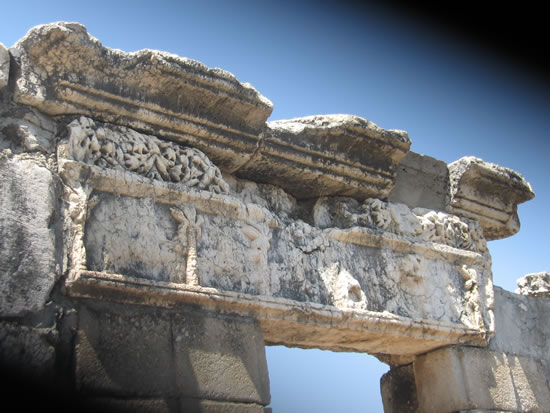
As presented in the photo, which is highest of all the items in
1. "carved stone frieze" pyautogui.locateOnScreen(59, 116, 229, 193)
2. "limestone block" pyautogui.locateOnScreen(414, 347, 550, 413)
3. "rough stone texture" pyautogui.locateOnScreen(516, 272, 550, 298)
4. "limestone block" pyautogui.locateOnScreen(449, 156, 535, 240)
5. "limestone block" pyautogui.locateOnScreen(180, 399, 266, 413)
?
"limestone block" pyautogui.locateOnScreen(449, 156, 535, 240)

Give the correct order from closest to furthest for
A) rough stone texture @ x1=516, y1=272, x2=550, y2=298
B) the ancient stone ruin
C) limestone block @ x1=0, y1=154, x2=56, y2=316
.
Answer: limestone block @ x1=0, y1=154, x2=56, y2=316, the ancient stone ruin, rough stone texture @ x1=516, y1=272, x2=550, y2=298

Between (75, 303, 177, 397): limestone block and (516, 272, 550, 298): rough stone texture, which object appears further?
(516, 272, 550, 298): rough stone texture

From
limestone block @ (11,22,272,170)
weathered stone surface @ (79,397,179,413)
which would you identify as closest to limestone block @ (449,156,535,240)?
limestone block @ (11,22,272,170)

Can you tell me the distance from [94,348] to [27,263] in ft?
1.63

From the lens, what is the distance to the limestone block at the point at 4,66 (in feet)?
11.6

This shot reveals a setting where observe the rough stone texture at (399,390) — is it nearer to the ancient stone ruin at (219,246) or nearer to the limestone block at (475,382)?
the ancient stone ruin at (219,246)

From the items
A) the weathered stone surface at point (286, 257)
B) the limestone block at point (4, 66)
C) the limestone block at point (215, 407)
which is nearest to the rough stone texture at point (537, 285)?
the weathered stone surface at point (286, 257)

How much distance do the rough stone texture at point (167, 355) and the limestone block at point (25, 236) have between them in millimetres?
253

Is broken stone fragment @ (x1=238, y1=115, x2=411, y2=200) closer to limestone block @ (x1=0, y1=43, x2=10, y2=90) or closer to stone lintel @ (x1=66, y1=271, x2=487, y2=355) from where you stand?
stone lintel @ (x1=66, y1=271, x2=487, y2=355)

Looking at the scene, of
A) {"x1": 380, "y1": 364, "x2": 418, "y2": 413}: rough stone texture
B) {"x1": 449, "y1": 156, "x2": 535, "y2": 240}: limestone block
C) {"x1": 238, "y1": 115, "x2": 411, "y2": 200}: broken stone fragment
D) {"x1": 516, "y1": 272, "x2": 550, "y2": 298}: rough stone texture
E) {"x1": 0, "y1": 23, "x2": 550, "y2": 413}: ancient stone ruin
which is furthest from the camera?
{"x1": 516, "y1": 272, "x2": 550, "y2": 298}: rough stone texture

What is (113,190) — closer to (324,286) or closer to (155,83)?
(155,83)

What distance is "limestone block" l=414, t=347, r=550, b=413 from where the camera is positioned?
15.3 ft

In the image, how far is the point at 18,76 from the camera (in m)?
3.62

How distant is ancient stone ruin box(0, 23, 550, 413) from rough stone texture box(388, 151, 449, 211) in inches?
0.6
